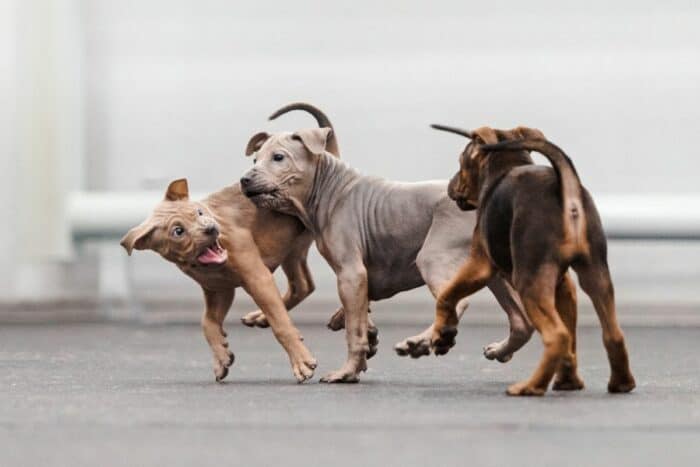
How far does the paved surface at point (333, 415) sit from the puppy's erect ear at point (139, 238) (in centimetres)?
38

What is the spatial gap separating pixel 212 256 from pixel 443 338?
75 centimetres

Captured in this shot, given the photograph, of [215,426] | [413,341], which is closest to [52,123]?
[413,341]

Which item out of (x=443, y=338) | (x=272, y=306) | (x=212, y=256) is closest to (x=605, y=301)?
(x=443, y=338)

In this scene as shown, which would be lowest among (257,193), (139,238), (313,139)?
(139,238)

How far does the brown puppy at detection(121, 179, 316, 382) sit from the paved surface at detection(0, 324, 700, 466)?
145 mm

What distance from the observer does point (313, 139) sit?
4.39 metres

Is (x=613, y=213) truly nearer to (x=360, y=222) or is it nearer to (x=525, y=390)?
(x=360, y=222)

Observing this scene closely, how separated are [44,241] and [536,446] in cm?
563

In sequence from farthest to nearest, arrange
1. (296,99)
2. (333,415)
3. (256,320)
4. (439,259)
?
(296,99) < (256,320) < (439,259) < (333,415)

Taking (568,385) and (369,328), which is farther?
(369,328)

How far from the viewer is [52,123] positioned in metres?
8.14

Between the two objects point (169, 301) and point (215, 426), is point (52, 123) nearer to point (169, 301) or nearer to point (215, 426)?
point (169, 301)

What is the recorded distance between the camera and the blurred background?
7.96 meters

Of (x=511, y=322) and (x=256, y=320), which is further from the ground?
(x=511, y=322)
